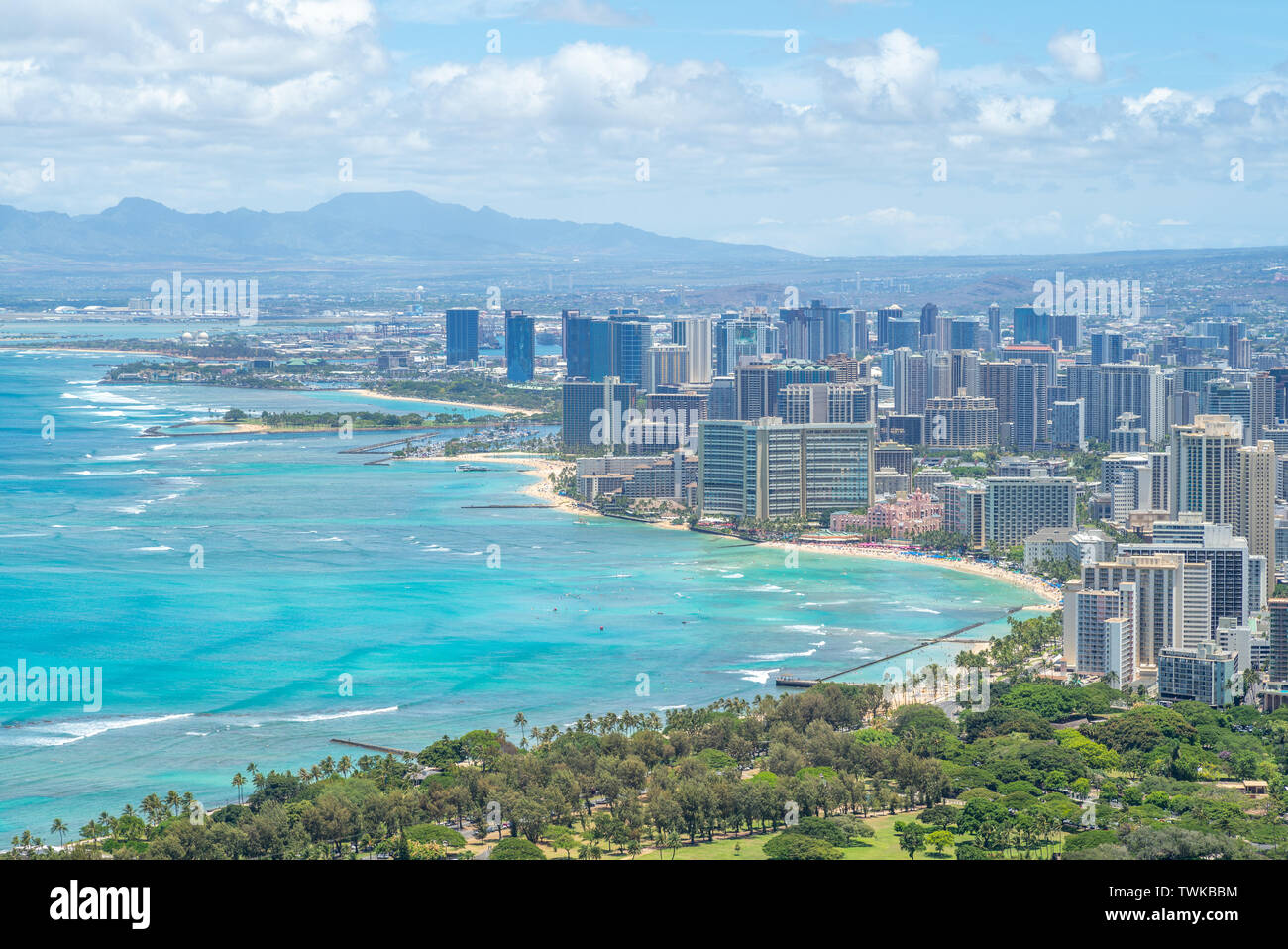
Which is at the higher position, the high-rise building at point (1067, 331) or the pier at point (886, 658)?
the high-rise building at point (1067, 331)

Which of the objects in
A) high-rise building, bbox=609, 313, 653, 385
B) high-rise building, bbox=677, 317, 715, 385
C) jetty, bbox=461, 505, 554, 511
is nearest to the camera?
jetty, bbox=461, 505, 554, 511

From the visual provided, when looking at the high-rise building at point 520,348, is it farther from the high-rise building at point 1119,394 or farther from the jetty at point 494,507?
the jetty at point 494,507

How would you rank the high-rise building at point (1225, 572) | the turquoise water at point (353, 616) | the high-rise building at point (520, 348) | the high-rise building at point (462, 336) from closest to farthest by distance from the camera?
the turquoise water at point (353, 616)
the high-rise building at point (1225, 572)
the high-rise building at point (520, 348)
the high-rise building at point (462, 336)

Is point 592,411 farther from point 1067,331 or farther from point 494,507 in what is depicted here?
point 1067,331

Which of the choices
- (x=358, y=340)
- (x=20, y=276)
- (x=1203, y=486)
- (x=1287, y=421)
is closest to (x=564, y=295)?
(x=358, y=340)

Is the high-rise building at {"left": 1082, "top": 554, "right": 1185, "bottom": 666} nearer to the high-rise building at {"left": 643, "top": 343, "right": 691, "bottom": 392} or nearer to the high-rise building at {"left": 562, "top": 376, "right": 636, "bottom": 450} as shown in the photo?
the high-rise building at {"left": 562, "top": 376, "right": 636, "bottom": 450}

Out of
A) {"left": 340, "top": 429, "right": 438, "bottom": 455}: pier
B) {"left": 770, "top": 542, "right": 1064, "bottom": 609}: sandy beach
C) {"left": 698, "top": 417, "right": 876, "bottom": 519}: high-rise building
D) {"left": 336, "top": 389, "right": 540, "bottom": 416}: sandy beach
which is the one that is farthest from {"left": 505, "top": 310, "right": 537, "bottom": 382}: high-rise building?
{"left": 770, "top": 542, "right": 1064, "bottom": 609}: sandy beach

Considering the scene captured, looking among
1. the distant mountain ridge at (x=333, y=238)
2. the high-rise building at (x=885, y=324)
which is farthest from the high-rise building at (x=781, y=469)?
the distant mountain ridge at (x=333, y=238)
